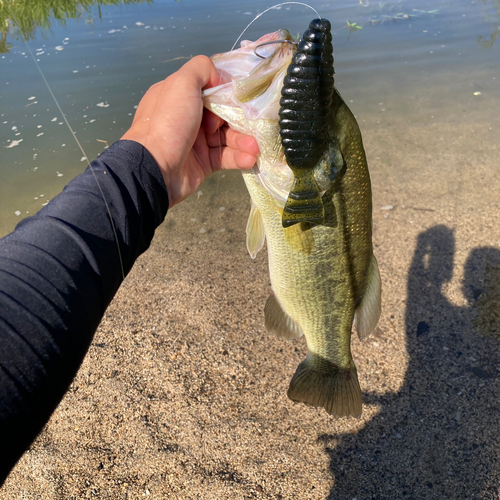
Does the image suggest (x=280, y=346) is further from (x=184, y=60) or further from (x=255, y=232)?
(x=184, y=60)

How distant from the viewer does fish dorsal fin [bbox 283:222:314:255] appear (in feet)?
5.88

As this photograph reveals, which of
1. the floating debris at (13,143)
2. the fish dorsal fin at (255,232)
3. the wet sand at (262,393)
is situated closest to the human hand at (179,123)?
the fish dorsal fin at (255,232)

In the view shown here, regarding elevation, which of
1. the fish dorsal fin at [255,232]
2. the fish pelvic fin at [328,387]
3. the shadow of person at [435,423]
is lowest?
the shadow of person at [435,423]

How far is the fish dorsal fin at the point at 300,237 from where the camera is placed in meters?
1.79

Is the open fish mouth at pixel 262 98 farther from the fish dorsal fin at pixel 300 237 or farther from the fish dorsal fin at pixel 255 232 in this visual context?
the fish dorsal fin at pixel 255 232

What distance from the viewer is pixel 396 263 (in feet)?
12.2

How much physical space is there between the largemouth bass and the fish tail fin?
0.14 feet

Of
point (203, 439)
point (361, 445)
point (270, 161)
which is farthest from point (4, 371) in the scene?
point (361, 445)

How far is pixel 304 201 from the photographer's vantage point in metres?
1.59

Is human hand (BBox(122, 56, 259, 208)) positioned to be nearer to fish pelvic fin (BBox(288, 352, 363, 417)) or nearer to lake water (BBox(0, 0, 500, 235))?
fish pelvic fin (BBox(288, 352, 363, 417))

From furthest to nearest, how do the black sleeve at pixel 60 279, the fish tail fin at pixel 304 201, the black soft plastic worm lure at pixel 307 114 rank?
1. the fish tail fin at pixel 304 201
2. the black soft plastic worm lure at pixel 307 114
3. the black sleeve at pixel 60 279

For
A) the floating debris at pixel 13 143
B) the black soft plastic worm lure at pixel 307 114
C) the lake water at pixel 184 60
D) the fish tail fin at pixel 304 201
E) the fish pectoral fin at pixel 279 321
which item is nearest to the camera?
the black soft plastic worm lure at pixel 307 114

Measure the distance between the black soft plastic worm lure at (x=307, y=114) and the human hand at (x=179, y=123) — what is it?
28 centimetres

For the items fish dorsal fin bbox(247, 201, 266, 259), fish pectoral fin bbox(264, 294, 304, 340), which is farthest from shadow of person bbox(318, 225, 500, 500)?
fish dorsal fin bbox(247, 201, 266, 259)
